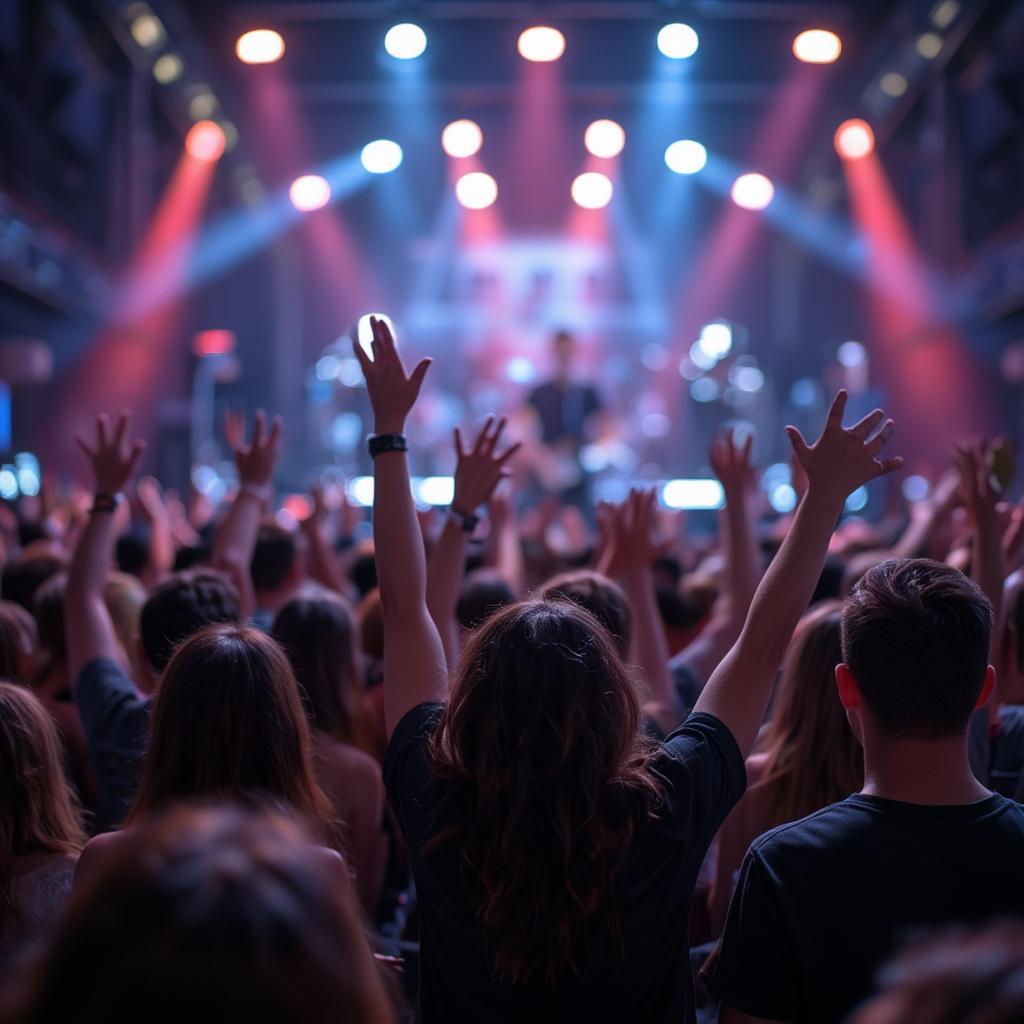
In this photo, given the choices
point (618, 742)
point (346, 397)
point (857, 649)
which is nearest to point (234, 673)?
point (618, 742)

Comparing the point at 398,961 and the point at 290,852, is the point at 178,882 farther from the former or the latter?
the point at 398,961

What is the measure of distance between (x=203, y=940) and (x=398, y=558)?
1.13 metres

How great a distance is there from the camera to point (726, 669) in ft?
5.26

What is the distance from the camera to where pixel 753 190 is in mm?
12102

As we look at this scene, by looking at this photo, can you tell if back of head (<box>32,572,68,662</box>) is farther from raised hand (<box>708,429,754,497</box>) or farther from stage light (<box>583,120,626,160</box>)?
stage light (<box>583,120,626,160</box>)

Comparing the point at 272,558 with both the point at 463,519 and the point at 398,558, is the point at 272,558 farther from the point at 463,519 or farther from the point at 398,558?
the point at 398,558

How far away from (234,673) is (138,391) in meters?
11.0

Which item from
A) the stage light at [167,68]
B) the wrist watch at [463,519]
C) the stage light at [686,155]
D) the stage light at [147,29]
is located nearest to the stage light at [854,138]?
the stage light at [686,155]

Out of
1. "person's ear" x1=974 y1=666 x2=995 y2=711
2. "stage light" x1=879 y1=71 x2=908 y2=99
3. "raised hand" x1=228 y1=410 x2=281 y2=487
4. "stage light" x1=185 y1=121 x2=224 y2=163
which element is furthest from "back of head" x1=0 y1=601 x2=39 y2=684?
"stage light" x1=185 y1=121 x2=224 y2=163

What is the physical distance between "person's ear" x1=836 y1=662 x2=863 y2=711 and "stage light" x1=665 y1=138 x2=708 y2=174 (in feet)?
35.0

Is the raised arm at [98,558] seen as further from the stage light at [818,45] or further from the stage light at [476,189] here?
the stage light at [476,189]

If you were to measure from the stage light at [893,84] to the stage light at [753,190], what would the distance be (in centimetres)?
145

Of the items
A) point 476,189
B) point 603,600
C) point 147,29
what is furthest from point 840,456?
point 476,189

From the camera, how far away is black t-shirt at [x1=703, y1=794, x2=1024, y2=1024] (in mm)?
1311
